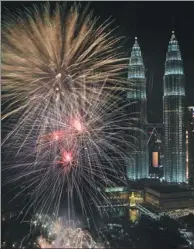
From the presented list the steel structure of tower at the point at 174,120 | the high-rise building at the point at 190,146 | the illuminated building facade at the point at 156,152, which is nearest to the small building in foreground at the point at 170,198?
the steel structure of tower at the point at 174,120

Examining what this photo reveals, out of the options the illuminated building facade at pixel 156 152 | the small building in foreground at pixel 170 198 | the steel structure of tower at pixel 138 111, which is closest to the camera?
the small building in foreground at pixel 170 198

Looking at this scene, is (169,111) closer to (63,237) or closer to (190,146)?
(190,146)

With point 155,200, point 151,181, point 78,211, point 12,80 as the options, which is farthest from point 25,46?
point 151,181

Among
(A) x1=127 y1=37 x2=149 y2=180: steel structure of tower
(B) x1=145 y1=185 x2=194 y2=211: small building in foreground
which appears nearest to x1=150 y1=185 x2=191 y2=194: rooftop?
(B) x1=145 y1=185 x2=194 y2=211: small building in foreground

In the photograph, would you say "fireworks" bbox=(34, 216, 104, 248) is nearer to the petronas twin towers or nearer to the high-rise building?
the petronas twin towers

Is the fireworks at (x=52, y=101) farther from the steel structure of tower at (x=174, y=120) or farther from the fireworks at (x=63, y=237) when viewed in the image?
the steel structure of tower at (x=174, y=120)

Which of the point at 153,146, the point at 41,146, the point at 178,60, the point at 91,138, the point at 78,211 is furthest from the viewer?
the point at 153,146

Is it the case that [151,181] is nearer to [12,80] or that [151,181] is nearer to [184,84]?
[184,84]

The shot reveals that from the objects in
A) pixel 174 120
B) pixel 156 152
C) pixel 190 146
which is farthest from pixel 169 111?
pixel 156 152

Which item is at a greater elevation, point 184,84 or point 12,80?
point 184,84
